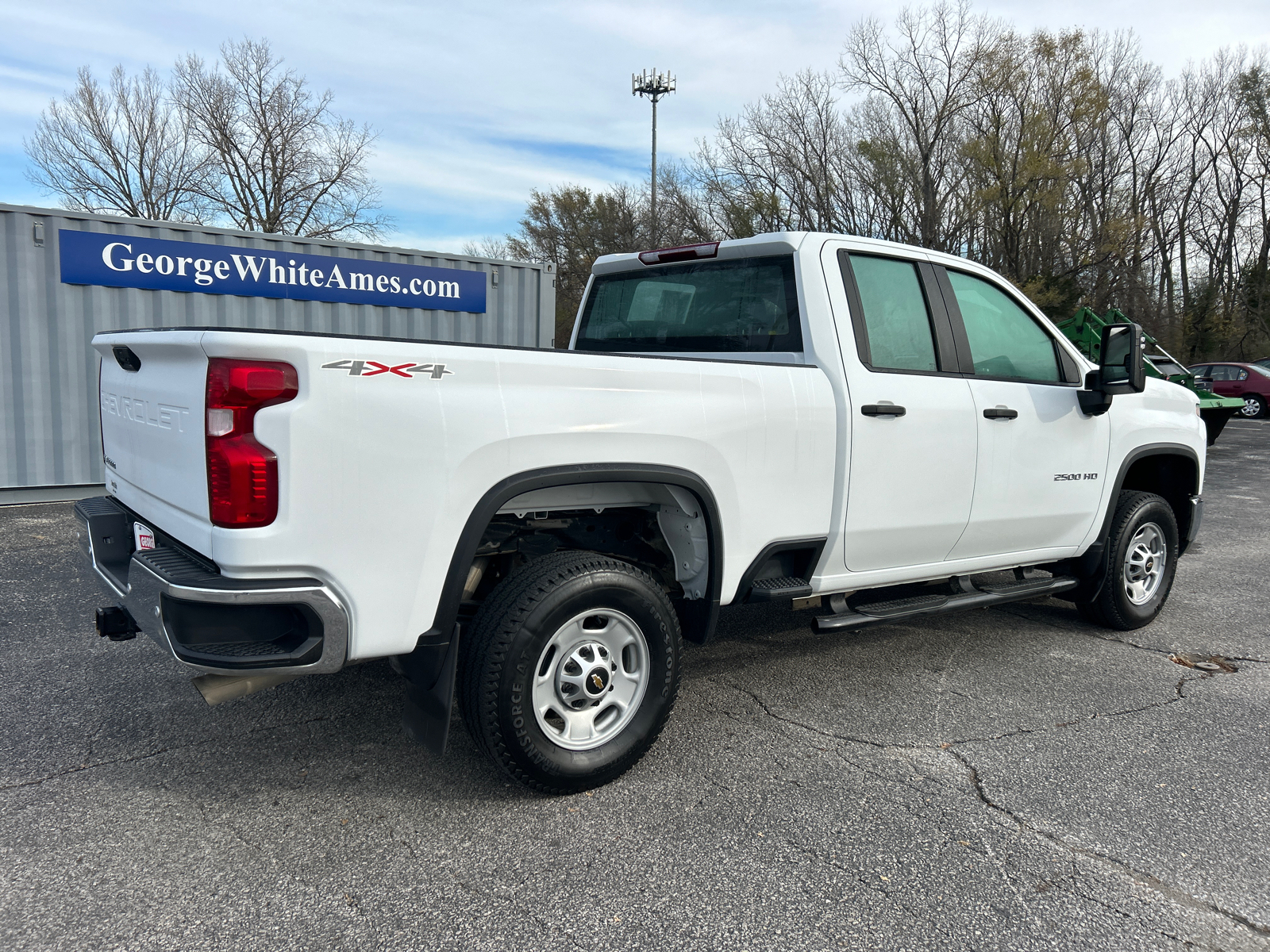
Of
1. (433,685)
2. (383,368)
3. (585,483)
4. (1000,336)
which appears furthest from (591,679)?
(1000,336)

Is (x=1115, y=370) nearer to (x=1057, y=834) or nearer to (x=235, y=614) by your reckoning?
(x=1057, y=834)

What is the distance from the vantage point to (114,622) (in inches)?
119

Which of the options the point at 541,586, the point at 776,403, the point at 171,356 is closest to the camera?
the point at 171,356

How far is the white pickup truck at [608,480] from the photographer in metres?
2.43

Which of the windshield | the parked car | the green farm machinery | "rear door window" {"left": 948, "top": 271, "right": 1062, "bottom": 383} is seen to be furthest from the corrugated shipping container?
the parked car

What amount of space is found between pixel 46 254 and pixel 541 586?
8.74 meters

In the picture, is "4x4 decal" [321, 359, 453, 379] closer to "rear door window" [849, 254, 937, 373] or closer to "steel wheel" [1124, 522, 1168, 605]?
"rear door window" [849, 254, 937, 373]

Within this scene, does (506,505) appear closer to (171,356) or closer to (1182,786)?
(171,356)

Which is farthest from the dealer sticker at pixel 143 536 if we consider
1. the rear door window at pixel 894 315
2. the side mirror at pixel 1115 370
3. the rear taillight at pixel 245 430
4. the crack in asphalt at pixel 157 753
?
the side mirror at pixel 1115 370

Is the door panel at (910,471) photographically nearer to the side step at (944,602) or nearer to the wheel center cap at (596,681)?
the side step at (944,602)

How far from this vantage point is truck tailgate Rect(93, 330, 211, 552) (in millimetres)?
2469

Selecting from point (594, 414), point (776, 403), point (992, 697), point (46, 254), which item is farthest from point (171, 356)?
point (46, 254)

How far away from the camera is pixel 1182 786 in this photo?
127 inches

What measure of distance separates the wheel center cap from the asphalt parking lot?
0.36 m
